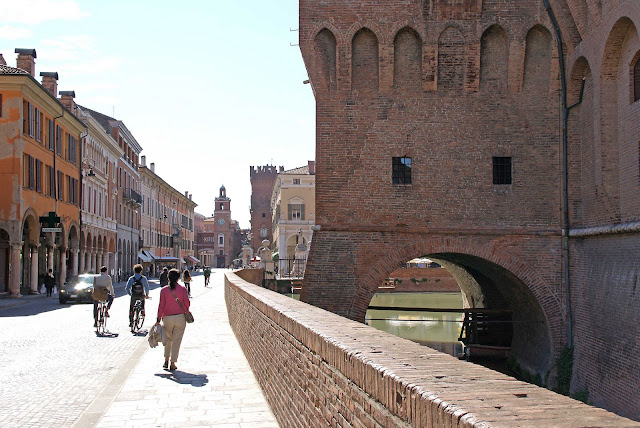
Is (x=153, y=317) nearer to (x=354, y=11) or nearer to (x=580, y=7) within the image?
(x=354, y=11)

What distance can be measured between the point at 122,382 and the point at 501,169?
1109 centimetres

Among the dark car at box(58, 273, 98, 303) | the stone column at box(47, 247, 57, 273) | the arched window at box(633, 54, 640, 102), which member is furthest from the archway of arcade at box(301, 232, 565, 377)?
the stone column at box(47, 247, 57, 273)

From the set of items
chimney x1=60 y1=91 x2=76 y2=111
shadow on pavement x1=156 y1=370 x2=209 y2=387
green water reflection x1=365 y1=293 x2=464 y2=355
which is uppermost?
chimney x1=60 y1=91 x2=76 y2=111

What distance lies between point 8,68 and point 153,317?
1706 cm

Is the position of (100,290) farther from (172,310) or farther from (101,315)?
(172,310)

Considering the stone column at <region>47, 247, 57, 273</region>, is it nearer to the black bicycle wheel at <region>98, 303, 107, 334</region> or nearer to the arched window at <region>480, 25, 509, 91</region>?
the black bicycle wheel at <region>98, 303, 107, 334</region>

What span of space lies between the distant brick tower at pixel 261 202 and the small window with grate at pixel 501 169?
3539 inches

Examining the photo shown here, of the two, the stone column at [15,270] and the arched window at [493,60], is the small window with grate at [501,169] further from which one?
the stone column at [15,270]

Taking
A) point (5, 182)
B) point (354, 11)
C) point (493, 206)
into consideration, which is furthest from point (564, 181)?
point (5, 182)

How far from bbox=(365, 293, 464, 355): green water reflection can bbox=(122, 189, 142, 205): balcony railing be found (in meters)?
22.6

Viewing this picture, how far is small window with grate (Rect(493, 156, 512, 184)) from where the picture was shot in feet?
58.2

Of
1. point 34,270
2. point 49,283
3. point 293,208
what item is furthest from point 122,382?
point 293,208

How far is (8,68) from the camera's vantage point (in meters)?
32.9

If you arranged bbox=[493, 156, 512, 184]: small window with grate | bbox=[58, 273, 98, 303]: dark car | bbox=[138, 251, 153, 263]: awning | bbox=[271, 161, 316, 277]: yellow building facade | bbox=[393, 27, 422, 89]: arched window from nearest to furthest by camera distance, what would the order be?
bbox=[393, 27, 422, 89]: arched window
bbox=[493, 156, 512, 184]: small window with grate
bbox=[58, 273, 98, 303]: dark car
bbox=[138, 251, 153, 263]: awning
bbox=[271, 161, 316, 277]: yellow building facade
